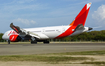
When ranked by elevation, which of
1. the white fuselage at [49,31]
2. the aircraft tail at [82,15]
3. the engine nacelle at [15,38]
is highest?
the aircraft tail at [82,15]

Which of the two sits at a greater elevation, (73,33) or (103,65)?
(73,33)

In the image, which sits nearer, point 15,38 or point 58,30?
point 58,30

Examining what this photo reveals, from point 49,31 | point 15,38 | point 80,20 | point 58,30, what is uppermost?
point 80,20

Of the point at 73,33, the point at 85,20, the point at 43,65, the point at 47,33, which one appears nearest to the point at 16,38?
the point at 47,33

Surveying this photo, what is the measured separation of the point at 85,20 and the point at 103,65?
32252 millimetres

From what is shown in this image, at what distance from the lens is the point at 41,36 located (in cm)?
4041

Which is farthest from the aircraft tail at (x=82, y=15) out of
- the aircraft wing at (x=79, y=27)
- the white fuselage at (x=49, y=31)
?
the white fuselage at (x=49, y=31)

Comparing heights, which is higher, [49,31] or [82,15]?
[82,15]

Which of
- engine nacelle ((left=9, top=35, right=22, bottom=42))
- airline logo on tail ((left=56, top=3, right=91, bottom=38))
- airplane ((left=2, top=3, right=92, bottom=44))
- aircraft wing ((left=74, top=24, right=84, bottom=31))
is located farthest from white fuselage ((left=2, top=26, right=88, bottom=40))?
engine nacelle ((left=9, top=35, right=22, bottom=42))

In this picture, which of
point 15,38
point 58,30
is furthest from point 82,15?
point 15,38

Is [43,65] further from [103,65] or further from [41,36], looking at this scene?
[41,36]

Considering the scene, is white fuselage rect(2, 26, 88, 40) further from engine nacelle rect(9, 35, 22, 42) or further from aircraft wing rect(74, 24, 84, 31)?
engine nacelle rect(9, 35, 22, 42)

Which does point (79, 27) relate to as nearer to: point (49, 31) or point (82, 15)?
point (82, 15)

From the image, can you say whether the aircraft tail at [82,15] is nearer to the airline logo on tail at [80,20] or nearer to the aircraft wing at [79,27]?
the airline logo on tail at [80,20]
